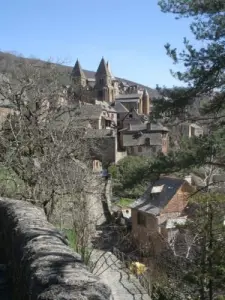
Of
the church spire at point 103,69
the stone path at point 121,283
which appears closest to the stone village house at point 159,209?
the stone path at point 121,283

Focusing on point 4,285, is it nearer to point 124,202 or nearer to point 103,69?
point 124,202

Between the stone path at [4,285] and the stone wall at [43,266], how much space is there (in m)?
0.20

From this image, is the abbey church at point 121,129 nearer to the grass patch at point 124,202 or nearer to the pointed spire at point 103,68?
the pointed spire at point 103,68

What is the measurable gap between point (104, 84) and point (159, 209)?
7069cm

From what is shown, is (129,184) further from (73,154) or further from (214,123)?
(214,123)

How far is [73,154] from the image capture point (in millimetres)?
16438

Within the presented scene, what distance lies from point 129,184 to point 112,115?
196ft

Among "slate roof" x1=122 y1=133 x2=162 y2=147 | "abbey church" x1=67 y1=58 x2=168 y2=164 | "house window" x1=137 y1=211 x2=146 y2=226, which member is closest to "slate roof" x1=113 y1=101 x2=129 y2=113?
"abbey church" x1=67 y1=58 x2=168 y2=164

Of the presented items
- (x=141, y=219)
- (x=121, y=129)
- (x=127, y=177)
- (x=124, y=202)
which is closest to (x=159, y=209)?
(x=141, y=219)

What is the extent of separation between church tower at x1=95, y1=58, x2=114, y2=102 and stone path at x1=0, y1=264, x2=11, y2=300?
297 feet

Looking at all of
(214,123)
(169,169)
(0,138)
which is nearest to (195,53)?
(214,123)

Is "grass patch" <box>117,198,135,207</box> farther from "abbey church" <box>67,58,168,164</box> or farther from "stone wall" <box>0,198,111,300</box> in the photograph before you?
"stone wall" <box>0,198,111,300</box>

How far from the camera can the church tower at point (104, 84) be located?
9512cm

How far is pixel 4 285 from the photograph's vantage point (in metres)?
5.23
